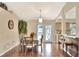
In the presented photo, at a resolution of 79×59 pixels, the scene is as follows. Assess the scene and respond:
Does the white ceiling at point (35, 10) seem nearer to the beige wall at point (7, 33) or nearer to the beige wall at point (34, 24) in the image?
the beige wall at point (34, 24)

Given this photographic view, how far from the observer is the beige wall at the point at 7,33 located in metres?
4.11

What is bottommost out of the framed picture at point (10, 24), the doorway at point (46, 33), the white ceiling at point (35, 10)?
the doorway at point (46, 33)

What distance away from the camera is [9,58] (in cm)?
378

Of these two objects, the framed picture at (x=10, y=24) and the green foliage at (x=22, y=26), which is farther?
the framed picture at (x=10, y=24)

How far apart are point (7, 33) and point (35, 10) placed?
116cm

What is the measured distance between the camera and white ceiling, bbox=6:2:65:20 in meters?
3.90

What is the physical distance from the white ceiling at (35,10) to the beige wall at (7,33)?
0.22 metres

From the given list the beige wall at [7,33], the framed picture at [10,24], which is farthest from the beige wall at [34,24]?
the framed picture at [10,24]

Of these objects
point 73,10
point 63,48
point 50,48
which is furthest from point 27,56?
point 73,10

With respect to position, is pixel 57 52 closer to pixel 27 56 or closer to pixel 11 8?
pixel 27 56

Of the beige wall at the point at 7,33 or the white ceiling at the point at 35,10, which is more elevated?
the white ceiling at the point at 35,10

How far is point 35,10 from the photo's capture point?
412cm

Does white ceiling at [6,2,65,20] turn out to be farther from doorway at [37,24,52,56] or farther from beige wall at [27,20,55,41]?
doorway at [37,24,52,56]

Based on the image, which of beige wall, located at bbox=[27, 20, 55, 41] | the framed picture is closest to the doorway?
beige wall, located at bbox=[27, 20, 55, 41]
